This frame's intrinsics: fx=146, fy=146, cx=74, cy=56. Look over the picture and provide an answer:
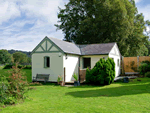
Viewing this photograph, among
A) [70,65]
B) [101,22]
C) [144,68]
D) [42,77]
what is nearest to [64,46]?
[70,65]

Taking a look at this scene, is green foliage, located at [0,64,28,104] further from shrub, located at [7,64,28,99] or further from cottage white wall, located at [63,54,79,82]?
cottage white wall, located at [63,54,79,82]

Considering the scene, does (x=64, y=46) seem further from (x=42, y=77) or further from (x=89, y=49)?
(x=42, y=77)

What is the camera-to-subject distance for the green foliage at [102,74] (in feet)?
41.9

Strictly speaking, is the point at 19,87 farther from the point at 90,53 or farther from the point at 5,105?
the point at 90,53

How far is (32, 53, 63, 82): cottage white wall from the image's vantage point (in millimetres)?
14359

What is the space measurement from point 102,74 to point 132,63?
29.7 feet

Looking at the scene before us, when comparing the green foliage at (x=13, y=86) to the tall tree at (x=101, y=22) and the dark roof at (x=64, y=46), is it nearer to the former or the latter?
the dark roof at (x=64, y=46)

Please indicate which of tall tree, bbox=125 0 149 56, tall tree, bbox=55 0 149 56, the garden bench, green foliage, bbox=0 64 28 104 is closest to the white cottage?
the garden bench

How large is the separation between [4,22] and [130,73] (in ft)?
52.7

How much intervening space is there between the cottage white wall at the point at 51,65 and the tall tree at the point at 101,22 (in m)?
10.8

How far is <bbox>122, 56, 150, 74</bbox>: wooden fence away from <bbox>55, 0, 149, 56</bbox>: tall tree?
365cm

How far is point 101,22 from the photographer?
23672 millimetres

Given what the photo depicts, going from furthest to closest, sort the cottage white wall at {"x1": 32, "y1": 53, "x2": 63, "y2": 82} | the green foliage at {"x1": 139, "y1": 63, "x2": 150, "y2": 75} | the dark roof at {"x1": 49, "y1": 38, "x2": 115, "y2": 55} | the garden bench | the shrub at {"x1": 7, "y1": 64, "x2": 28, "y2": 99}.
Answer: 1. the green foliage at {"x1": 139, "y1": 63, "x2": 150, "y2": 75}
2. the dark roof at {"x1": 49, "y1": 38, "x2": 115, "y2": 55}
3. the garden bench
4. the cottage white wall at {"x1": 32, "y1": 53, "x2": 63, "y2": 82}
5. the shrub at {"x1": 7, "y1": 64, "x2": 28, "y2": 99}

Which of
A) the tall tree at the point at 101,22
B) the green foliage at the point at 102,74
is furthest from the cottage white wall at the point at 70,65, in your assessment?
the tall tree at the point at 101,22
